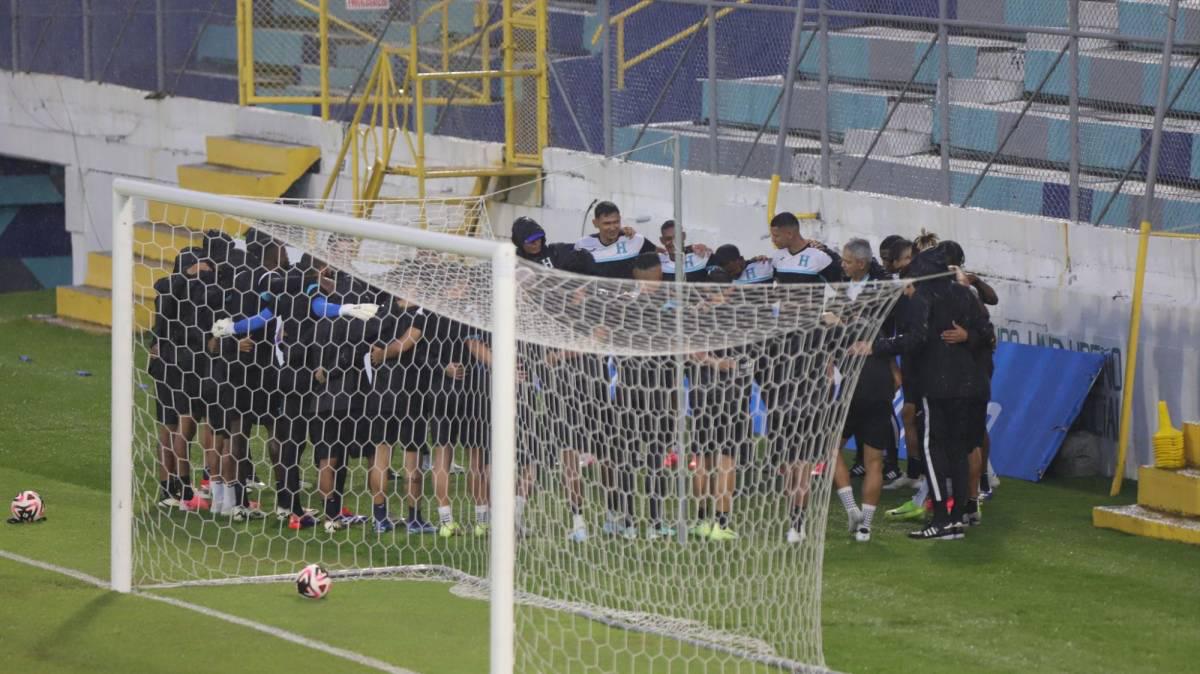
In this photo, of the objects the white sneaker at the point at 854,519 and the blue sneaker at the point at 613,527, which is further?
the white sneaker at the point at 854,519

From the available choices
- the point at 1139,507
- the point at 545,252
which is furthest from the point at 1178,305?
the point at 545,252

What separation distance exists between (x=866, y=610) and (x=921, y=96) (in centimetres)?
589

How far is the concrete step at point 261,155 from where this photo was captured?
60.3 ft

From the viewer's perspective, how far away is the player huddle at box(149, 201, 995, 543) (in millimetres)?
9094

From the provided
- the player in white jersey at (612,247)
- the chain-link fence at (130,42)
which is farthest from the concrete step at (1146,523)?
the chain-link fence at (130,42)

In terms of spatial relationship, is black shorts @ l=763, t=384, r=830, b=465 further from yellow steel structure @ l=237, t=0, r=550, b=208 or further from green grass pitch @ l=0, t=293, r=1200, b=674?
yellow steel structure @ l=237, t=0, r=550, b=208

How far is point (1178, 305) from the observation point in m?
11.5

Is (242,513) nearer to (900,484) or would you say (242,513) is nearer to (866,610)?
(866,610)

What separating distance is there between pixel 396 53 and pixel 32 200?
27.3 feet

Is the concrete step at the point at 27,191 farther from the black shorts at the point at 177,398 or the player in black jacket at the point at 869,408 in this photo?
the player in black jacket at the point at 869,408

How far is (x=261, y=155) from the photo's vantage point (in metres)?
18.6

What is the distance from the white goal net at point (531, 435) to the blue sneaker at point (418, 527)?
2cm

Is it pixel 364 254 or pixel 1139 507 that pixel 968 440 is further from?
pixel 364 254

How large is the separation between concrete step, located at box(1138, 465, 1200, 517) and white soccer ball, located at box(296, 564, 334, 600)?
15.4 feet
